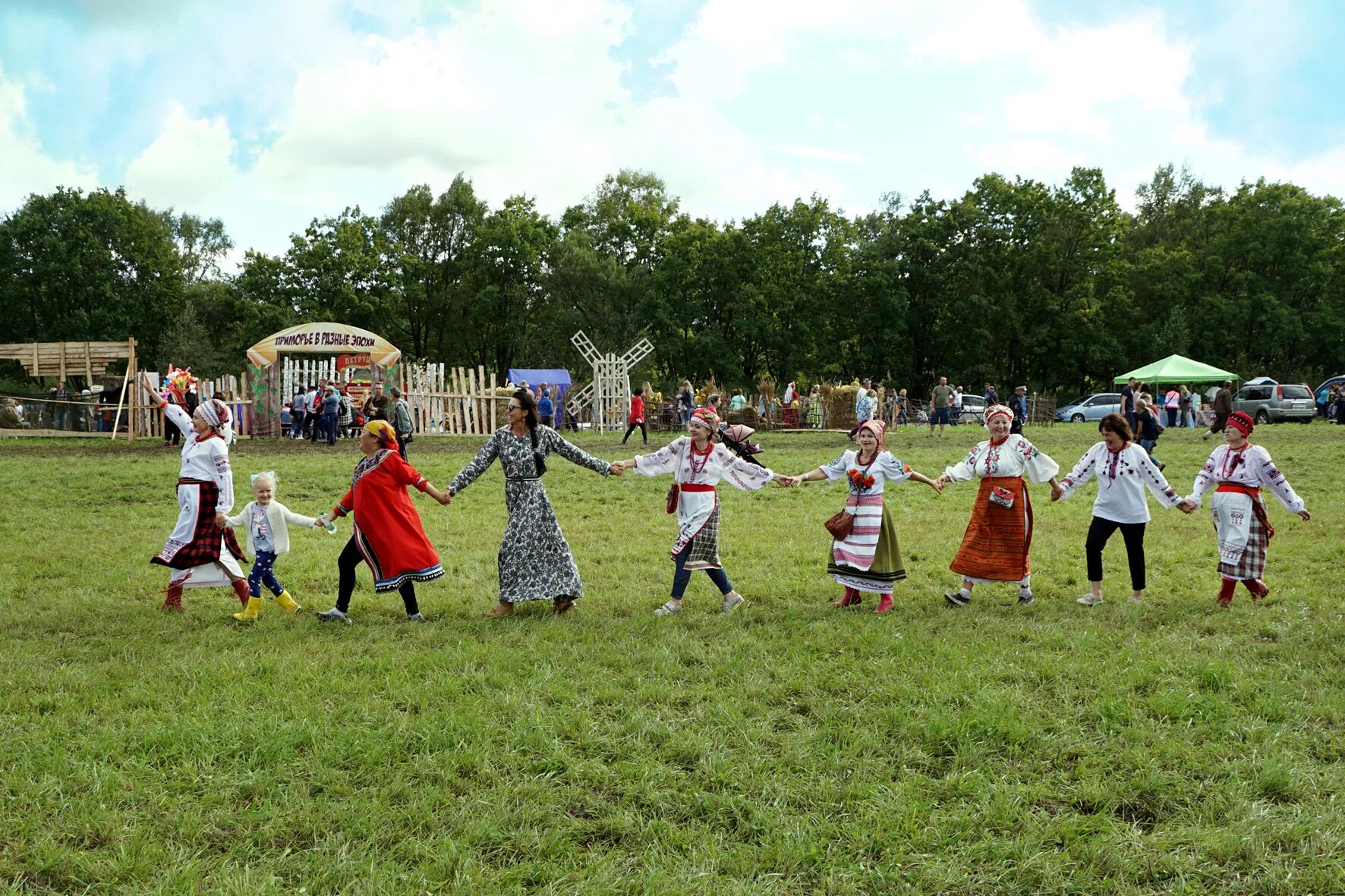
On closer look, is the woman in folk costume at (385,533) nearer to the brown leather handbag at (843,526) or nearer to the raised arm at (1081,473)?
the brown leather handbag at (843,526)

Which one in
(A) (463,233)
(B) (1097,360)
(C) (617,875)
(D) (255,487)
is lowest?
(C) (617,875)

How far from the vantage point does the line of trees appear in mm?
48719

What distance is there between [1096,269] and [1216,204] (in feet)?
36.6

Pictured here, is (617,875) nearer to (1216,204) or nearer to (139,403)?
(139,403)

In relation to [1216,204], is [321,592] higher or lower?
lower

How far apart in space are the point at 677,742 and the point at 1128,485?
17.0 ft

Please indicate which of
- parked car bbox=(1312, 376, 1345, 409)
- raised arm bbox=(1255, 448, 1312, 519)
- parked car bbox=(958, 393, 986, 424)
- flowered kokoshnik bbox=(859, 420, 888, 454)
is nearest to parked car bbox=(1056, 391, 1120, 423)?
parked car bbox=(958, 393, 986, 424)

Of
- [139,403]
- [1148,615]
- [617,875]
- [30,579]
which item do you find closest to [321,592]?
[30,579]

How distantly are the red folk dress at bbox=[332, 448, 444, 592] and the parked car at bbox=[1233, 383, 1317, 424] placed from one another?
33888 mm

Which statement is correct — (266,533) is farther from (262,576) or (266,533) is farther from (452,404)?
(452,404)

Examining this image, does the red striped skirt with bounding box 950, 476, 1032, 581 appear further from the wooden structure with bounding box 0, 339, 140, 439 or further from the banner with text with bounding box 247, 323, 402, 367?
the wooden structure with bounding box 0, 339, 140, 439

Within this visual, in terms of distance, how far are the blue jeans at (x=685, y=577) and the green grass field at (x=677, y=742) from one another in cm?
24

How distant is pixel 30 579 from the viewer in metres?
9.02

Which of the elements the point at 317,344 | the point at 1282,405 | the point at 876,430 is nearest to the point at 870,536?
the point at 876,430
